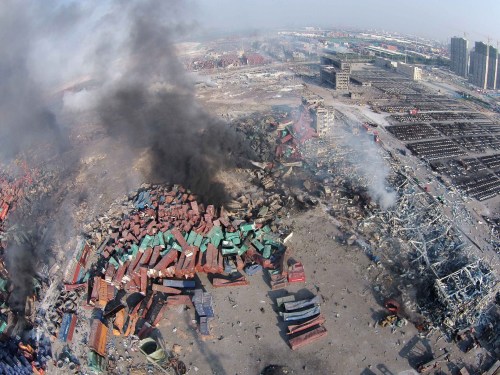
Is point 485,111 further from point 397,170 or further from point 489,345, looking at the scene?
point 489,345

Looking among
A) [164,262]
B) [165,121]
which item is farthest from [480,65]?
[164,262]

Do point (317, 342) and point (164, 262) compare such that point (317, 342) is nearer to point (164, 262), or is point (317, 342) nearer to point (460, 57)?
point (164, 262)

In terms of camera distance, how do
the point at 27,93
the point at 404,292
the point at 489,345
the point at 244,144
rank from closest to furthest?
1. the point at 489,345
2. the point at 404,292
3. the point at 244,144
4. the point at 27,93

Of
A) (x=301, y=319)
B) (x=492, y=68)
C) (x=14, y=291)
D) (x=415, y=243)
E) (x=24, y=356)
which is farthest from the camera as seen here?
(x=492, y=68)

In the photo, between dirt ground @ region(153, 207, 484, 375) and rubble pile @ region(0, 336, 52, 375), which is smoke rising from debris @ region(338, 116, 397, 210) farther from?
rubble pile @ region(0, 336, 52, 375)

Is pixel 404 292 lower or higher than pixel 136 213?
lower

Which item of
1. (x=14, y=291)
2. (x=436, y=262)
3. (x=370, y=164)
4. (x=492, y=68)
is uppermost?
(x=492, y=68)

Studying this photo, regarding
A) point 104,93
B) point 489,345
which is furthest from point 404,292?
point 104,93
